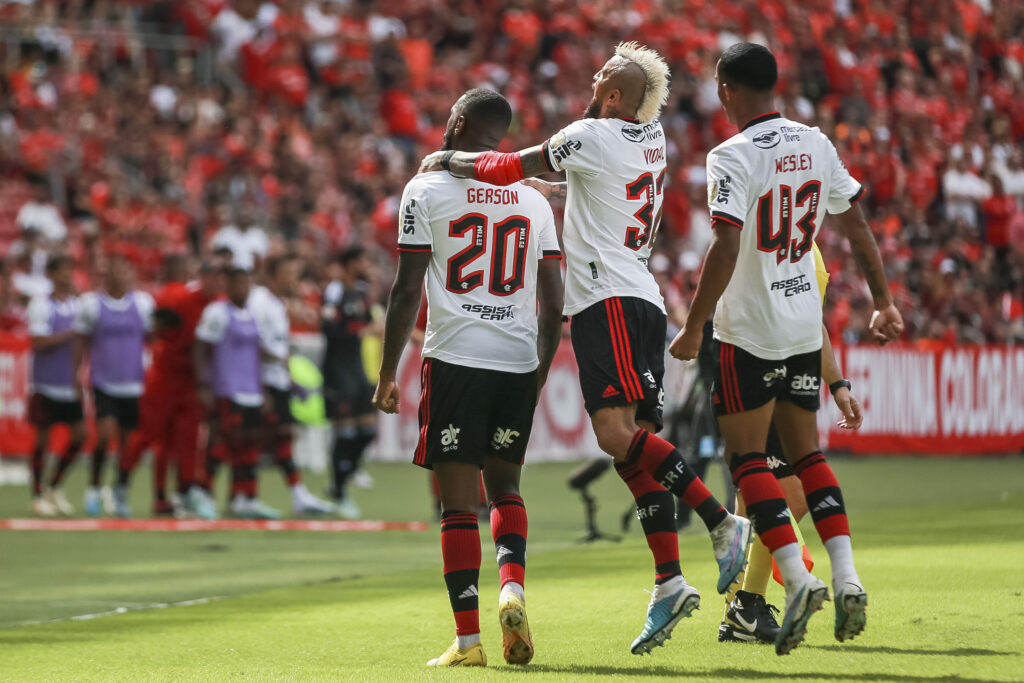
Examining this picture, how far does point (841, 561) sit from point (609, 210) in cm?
174

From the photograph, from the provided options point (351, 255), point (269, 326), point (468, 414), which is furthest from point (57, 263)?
point (468, 414)

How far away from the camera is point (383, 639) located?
728 centimetres

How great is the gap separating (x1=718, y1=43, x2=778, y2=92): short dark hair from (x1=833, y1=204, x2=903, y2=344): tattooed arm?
0.66 metres

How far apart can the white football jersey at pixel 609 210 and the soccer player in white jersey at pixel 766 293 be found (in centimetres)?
41

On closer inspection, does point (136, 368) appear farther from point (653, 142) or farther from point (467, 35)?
point (467, 35)

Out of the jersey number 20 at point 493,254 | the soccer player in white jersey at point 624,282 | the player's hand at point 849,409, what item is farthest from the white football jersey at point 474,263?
the player's hand at point 849,409

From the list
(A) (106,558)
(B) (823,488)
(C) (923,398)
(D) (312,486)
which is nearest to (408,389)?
(D) (312,486)

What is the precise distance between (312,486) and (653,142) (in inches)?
477

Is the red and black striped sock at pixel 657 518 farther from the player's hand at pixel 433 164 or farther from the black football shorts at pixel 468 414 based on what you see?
the player's hand at pixel 433 164

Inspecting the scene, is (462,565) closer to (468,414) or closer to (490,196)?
(468,414)

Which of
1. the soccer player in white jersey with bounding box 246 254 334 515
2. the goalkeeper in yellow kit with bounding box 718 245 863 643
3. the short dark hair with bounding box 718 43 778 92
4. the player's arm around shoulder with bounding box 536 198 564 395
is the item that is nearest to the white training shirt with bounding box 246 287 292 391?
the soccer player in white jersey with bounding box 246 254 334 515

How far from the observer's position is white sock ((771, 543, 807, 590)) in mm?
5836

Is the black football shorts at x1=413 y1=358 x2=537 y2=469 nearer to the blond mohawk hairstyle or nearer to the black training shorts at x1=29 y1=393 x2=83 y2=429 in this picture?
the blond mohawk hairstyle

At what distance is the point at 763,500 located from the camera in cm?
615
